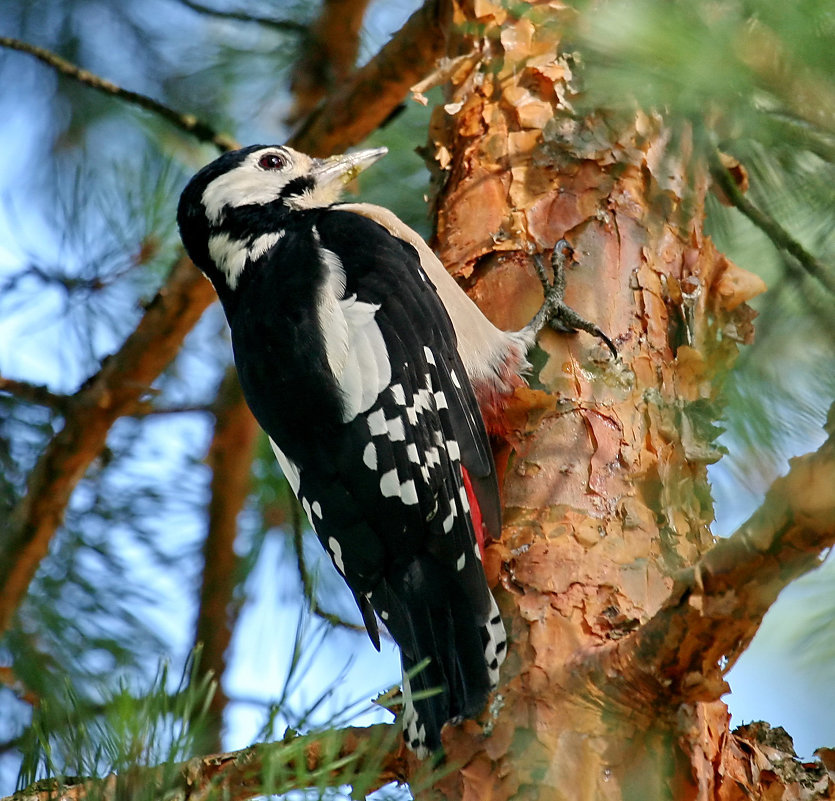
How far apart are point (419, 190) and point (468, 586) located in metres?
1.68

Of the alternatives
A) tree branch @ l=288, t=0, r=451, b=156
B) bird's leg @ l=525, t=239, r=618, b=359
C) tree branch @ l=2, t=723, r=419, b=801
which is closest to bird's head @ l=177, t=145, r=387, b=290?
tree branch @ l=288, t=0, r=451, b=156

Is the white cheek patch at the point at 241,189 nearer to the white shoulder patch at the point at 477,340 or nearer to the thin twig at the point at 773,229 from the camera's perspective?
the white shoulder patch at the point at 477,340

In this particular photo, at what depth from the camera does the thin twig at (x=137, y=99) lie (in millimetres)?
2840

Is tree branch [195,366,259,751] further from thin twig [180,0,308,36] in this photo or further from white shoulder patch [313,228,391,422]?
thin twig [180,0,308,36]

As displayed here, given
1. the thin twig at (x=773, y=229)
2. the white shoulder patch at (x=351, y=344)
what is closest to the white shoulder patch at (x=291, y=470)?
the white shoulder patch at (x=351, y=344)

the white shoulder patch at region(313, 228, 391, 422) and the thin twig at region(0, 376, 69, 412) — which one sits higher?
the thin twig at region(0, 376, 69, 412)

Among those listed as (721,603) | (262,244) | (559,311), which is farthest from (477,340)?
(721,603)

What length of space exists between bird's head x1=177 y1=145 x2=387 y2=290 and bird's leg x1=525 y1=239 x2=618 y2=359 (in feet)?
2.19

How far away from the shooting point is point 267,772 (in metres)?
1.32

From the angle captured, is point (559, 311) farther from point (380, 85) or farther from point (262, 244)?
point (380, 85)

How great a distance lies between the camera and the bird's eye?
8.81ft

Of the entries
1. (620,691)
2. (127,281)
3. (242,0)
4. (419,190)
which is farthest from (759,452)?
(242,0)

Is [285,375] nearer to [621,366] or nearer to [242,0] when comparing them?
[621,366]

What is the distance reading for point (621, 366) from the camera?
6.98 feet
